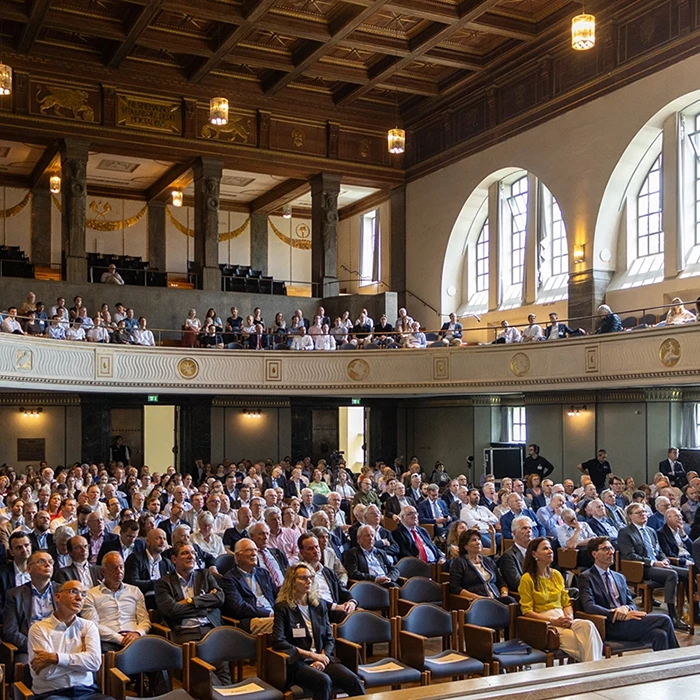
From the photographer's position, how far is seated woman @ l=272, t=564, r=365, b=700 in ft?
17.5

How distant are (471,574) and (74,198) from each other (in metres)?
14.8

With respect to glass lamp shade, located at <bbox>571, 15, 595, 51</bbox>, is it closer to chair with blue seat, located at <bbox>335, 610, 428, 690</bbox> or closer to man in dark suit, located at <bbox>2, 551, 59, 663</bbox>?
chair with blue seat, located at <bbox>335, 610, 428, 690</bbox>

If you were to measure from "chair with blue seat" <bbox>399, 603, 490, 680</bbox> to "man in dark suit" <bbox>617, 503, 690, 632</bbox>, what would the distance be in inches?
120

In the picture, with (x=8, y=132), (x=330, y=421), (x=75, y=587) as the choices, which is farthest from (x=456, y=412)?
(x=75, y=587)

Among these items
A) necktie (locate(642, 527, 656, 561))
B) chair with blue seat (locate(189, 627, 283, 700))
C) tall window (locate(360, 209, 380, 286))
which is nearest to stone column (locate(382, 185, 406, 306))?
tall window (locate(360, 209, 380, 286))

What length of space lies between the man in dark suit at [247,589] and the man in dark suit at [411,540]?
2.54m

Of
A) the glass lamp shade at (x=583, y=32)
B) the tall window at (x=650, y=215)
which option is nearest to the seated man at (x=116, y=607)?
the glass lamp shade at (x=583, y=32)

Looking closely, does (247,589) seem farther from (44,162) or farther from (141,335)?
(44,162)

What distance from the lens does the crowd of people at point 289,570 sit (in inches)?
219

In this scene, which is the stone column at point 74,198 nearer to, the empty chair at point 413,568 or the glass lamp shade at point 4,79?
the glass lamp shade at point 4,79

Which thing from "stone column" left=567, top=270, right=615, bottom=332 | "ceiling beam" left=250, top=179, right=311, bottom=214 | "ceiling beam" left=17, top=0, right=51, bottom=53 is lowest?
"stone column" left=567, top=270, right=615, bottom=332

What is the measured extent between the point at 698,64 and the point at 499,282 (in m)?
6.75

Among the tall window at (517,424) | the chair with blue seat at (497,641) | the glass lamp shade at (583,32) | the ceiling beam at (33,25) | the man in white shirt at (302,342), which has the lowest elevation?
the chair with blue seat at (497,641)

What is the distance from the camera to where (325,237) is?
70.9ft
